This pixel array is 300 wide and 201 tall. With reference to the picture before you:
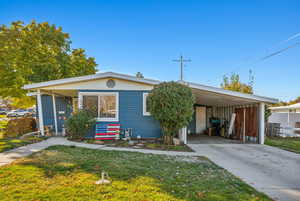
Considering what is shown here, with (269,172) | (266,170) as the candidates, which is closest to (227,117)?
(266,170)

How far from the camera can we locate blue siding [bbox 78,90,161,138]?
8.40m

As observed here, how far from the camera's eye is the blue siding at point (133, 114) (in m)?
8.40

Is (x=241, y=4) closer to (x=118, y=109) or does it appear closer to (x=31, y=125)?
(x=118, y=109)

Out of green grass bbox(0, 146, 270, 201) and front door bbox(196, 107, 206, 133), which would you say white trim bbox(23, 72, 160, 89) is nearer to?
green grass bbox(0, 146, 270, 201)

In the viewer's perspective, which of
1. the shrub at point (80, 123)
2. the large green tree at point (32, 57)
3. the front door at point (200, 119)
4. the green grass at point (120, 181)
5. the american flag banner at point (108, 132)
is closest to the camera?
the green grass at point (120, 181)

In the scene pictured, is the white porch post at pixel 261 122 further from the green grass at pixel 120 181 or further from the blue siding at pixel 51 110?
the blue siding at pixel 51 110

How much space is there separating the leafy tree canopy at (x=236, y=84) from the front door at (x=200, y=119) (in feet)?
30.1

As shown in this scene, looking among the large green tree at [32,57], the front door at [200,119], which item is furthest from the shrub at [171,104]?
the large green tree at [32,57]

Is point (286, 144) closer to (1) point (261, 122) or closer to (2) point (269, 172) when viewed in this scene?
(1) point (261, 122)

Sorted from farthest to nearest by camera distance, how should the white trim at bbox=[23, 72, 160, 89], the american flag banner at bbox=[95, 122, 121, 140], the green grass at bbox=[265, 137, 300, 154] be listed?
the american flag banner at bbox=[95, 122, 121, 140]
the white trim at bbox=[23, 72, 160, 89]
the green grass at bbox=[265, 137, 300, 154]

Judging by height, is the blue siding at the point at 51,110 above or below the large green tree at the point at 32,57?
below

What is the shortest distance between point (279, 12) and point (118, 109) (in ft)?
36.0

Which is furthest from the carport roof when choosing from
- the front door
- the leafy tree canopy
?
the leafy tree canopy

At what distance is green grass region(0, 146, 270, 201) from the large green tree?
9898 mm
